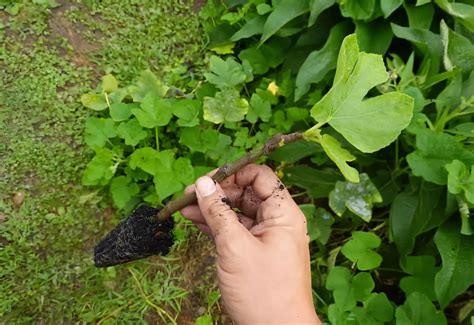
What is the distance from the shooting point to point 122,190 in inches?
89.9

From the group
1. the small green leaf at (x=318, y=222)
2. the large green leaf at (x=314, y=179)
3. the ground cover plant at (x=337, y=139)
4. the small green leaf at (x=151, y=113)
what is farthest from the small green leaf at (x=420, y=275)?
the small green leaf at (x=151, y=113)

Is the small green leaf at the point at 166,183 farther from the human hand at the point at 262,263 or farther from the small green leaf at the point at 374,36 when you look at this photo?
the small green leaf at the point at 374,36

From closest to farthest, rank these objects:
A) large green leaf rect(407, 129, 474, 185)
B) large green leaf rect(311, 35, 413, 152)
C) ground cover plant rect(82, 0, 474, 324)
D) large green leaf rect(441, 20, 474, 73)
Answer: large green leaf rect(311, 35, 413, 152) < large green leaf rect(407, 129, 474, 185) < ground cover plant rect(82, 0, 474, 324) < large green leaf rect(441, 20, 474, 73)

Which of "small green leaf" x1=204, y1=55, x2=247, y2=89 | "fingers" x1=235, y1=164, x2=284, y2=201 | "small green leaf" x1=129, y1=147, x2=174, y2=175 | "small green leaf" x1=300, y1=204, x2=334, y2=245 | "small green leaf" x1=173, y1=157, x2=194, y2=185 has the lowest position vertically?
"small green leaf" x1=300, y1=204, x2=334, y2=245

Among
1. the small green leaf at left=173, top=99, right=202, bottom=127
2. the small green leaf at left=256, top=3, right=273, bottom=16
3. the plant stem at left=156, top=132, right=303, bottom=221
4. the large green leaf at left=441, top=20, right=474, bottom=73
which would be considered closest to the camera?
the plant stem at left=156, top=132, right=303, bottom=221

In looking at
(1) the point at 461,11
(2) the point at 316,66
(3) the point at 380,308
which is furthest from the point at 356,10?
(3) the point at 380,308

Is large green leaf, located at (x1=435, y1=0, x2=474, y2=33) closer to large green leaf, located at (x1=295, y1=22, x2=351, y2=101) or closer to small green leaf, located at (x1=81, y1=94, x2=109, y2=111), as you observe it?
large green leaf, located at (x1=295, y1=22, x2=351, y2=101)

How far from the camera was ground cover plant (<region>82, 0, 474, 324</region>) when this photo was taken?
212 centimetres

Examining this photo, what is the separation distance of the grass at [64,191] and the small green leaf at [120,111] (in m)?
0.21

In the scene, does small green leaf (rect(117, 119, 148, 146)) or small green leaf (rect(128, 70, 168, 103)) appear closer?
small green leaf (rect(117, 119, 148, 146))

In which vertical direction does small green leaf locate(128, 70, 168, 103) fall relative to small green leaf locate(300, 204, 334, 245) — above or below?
above

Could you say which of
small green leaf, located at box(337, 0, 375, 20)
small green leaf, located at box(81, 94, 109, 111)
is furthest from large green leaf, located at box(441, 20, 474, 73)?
small green leaf, located at box(81, 94, 109, 111)

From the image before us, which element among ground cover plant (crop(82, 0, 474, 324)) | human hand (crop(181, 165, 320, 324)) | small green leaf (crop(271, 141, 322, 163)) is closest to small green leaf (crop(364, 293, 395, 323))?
ground cover plant (crop(82, 0, 474, 324))

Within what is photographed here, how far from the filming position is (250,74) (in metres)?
2.60
